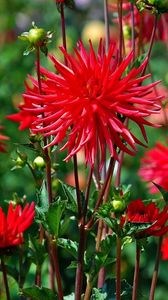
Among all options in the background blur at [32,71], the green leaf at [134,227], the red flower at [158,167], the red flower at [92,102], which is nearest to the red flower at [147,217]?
the green leaf at [134,227]

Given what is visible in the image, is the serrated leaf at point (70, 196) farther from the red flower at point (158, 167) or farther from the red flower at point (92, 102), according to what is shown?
the red flower at point (158, 167)

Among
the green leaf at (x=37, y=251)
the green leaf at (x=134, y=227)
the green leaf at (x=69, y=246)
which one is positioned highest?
the green leaf at (x=134, y=227)

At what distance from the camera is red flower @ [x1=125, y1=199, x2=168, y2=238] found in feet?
4.04

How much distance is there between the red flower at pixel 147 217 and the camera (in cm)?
123

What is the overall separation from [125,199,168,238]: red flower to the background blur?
73 cm

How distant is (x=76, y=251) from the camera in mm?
1288

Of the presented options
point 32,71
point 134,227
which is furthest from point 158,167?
point 32,71

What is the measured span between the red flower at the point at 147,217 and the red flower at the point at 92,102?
0.12m

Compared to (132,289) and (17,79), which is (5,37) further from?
(132,289)

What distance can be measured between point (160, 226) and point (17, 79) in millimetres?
1940

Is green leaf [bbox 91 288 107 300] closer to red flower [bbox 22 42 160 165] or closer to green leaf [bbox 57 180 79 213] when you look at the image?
green leaf [bbox 57 180 79 213]

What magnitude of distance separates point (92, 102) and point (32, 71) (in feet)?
6.80

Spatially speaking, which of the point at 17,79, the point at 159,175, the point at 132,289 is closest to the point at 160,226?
the point at 132,289

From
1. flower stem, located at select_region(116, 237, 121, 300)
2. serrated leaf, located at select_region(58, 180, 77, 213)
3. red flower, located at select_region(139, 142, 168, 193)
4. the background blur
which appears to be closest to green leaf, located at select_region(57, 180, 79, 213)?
serrated leaf, located at select_region(58, 180, 77, 213)
